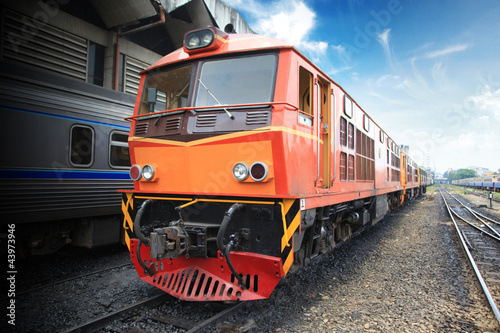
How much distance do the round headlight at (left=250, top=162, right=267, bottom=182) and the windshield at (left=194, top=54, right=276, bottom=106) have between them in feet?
2.59

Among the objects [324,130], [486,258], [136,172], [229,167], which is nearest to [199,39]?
[229,167]

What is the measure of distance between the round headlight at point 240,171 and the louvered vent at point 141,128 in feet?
5.07

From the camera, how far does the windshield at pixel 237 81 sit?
3.87 meters

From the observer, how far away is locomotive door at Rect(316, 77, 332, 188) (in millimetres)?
4648

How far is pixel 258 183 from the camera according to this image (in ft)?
12.0

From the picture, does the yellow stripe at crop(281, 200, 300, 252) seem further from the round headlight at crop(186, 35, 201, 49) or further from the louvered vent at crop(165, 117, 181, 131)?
the round headlight at crop(186, 35, 201, 49)

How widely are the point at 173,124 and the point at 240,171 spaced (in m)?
1.15

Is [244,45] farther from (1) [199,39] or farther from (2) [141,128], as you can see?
(2) [141,128]

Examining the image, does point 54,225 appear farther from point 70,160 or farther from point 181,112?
point 181,112

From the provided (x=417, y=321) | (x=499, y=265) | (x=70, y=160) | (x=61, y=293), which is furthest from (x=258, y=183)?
(x=499, y=265)

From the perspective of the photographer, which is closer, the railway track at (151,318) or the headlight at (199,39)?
the railway track at (151,318)

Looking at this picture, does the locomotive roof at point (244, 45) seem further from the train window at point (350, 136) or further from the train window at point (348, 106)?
the train window at point (350, 136)

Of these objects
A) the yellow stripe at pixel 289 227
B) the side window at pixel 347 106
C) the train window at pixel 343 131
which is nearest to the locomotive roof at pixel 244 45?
the yellow stripe at pixel 289 227

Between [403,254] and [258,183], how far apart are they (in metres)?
5.28
